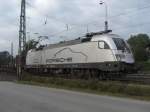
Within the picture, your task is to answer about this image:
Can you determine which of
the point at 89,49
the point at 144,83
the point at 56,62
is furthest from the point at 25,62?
the point at 144,83

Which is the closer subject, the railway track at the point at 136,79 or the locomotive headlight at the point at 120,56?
the railway track at the point at 136,79

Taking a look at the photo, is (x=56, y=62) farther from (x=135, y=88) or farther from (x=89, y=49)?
(x=135, y=88)

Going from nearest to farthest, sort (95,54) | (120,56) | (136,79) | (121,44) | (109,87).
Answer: (109,87) → (136,79) → (120,56) → (121,44) → (95,54)

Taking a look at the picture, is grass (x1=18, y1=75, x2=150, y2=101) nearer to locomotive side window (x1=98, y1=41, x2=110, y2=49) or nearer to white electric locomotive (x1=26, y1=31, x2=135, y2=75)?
white electric locomotive (x1=26, y1=31, x2=135, y2=75)

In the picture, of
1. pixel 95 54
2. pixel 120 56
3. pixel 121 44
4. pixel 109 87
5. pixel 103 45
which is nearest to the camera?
pixel 109 87

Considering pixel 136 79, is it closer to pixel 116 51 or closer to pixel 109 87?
pixel 116 51

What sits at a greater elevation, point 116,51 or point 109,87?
point 116,51

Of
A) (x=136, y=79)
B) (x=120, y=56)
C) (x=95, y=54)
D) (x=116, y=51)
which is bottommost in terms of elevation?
(x=136, y=79)

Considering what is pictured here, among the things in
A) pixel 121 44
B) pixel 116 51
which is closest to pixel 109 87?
pixel 116 51

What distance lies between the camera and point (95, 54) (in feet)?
115

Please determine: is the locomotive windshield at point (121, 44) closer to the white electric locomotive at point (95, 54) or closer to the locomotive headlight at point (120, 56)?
the white electric locomotive at point (95, 54)

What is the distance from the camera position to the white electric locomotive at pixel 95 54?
32781mm

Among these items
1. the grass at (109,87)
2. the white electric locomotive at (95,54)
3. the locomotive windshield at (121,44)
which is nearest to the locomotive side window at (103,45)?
the white electric locomotive at (95,54)

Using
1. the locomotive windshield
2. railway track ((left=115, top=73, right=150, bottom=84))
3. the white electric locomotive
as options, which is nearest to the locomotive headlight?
the white electric locomotive
